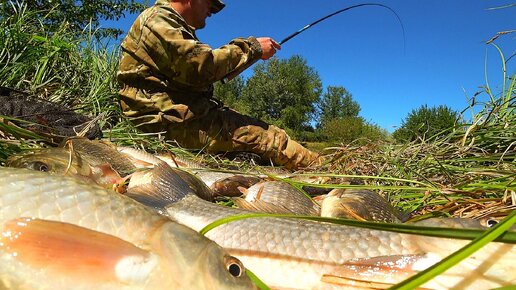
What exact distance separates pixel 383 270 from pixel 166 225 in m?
0.70

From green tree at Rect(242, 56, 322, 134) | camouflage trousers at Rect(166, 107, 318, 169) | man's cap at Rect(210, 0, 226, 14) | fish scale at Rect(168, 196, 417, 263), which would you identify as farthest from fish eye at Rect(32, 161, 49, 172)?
green tree at Rect(242, 56, 322, 134)

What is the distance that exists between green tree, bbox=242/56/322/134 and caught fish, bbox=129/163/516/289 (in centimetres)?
4540

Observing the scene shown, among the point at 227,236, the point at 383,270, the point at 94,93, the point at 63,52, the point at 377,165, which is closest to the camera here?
the point at 383,270

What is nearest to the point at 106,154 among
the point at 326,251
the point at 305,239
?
the point at 305,239

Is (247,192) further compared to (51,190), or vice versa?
(247,192)

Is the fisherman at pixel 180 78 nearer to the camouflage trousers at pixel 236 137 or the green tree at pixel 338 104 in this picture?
the camouflage trousers at pixel 236 137

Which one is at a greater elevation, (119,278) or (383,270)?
(383,270)

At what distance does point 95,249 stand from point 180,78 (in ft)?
16.4

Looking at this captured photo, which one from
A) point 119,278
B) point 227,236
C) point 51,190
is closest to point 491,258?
point 227,236

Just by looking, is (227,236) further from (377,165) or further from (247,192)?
(377,165)

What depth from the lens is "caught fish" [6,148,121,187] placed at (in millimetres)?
2137

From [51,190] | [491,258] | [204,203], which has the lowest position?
[51,190]

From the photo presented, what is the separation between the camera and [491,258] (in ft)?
4.05

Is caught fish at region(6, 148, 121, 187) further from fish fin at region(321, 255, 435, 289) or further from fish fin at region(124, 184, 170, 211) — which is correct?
fish fin at region(321, 255, 435, 289)
